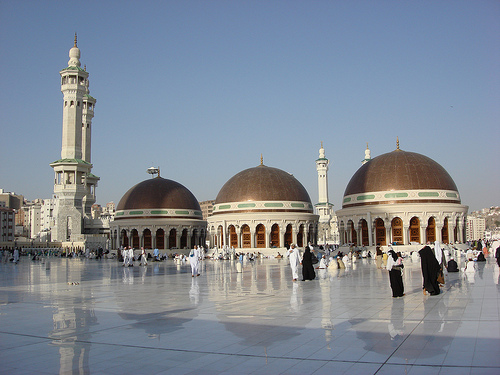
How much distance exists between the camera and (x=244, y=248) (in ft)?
150

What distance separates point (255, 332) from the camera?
25.9ft

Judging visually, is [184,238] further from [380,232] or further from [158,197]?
[380,232]

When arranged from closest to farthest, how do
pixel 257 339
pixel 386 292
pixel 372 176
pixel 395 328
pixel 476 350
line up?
pixel 476 350
pixel 257 339
pixel 395 328
pixel 386 292
pixel 372 176

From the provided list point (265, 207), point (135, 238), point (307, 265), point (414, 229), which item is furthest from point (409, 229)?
point (135, 238)

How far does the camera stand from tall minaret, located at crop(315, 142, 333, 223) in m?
102

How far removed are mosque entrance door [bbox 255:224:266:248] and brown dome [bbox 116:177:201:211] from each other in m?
11.9

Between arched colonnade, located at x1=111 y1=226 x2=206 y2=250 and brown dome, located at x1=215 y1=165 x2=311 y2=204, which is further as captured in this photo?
arched colonnade, located at x1=111 y1=226 x2=206 y2=250

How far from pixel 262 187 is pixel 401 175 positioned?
41.0ft

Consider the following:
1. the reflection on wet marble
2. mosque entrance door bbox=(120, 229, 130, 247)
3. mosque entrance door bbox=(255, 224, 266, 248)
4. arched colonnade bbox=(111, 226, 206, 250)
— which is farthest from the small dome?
the reflection on wet marble

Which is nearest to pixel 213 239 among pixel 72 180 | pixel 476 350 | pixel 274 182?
pixel 274 182

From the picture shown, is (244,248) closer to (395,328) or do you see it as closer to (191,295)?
(191,295)

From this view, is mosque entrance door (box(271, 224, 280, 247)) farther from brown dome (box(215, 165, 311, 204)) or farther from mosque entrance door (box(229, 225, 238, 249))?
mosque entrance door (box(229, 225, 238, 249))

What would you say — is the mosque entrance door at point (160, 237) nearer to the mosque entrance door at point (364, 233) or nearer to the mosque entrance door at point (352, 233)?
the mosque entrance door at point (352, 233)

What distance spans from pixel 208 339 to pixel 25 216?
509ft
